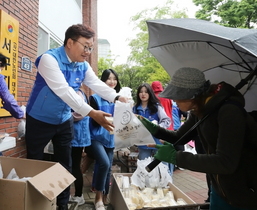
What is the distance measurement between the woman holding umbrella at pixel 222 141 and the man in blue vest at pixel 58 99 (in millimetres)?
847

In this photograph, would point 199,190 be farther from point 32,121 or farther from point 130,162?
point 32,121

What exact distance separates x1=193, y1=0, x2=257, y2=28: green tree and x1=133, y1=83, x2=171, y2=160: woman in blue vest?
15112 mm

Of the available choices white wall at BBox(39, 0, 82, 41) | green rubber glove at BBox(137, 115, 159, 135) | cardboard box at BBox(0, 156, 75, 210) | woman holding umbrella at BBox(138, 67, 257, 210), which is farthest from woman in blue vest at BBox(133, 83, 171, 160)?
white wall at BBox(39, 0, 82, 41)

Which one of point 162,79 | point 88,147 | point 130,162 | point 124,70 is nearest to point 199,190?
point 130,162

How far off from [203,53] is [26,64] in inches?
123

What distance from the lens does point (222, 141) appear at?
131 cm

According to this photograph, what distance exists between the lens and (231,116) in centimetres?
132

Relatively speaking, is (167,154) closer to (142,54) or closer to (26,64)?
(26,64)

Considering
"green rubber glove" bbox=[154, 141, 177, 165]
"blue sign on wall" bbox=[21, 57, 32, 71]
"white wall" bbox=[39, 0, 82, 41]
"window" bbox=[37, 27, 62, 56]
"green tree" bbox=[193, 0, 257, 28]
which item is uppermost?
"green tree" bbox=[193, 0, 257, 28]

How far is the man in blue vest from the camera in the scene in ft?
7.18

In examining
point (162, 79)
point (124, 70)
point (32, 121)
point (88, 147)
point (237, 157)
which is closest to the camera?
point (237, 157)

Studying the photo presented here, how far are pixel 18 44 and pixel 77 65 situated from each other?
178cm

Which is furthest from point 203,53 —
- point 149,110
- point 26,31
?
point 26,31

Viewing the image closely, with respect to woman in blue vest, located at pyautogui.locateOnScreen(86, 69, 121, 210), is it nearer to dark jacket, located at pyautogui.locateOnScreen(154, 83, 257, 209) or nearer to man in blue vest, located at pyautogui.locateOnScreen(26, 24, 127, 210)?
man in blue vest, located at pyautogui.locateOnScreen(26, 24, 127, 210)
